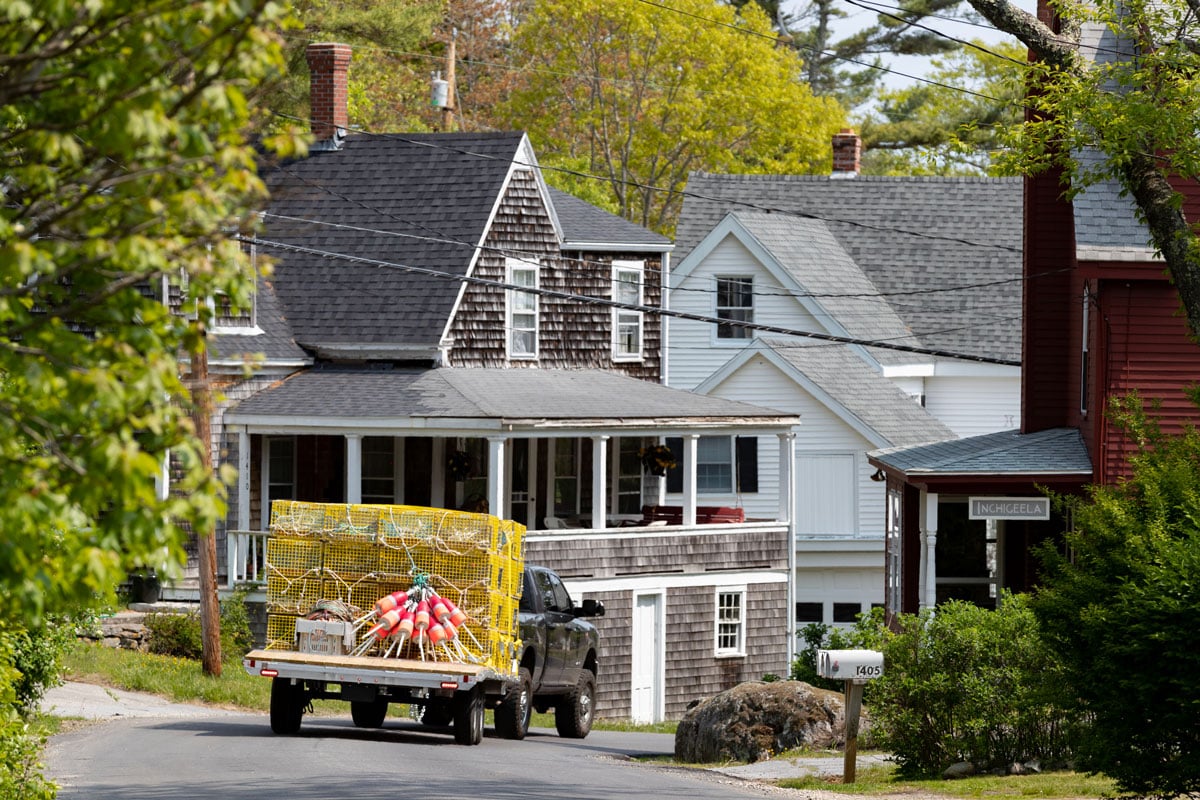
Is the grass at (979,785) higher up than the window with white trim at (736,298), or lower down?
lower down

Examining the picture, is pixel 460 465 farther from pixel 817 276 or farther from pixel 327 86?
pixel 817 276

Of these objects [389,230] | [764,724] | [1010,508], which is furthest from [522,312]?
[764,724]

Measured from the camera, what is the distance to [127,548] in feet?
22.7

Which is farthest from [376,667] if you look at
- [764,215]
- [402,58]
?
[402,58]

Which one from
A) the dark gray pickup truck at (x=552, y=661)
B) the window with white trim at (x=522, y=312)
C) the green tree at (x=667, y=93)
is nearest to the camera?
the dark gray pickup truck at (x=552, y=661)

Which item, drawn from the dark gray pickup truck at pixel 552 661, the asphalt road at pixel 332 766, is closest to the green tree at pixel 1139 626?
the asphalt road at pixel 332 766

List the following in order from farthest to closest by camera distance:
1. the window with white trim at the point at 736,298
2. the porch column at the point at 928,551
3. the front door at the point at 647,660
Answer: the window with white trim at the point at 736,298, the front door at the point at 647,660, the porch column at the point at 928,551

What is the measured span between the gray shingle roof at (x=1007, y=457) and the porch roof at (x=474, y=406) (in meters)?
6.05

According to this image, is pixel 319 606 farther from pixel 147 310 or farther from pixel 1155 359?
pixel 147 310

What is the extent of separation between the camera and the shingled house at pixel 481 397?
104ft

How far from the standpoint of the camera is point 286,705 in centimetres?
2028

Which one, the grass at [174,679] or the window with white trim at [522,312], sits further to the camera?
the window with white trim at [522,312]

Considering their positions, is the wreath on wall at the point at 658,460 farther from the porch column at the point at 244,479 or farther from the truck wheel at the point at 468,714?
the truck wheel at the point at 468,714

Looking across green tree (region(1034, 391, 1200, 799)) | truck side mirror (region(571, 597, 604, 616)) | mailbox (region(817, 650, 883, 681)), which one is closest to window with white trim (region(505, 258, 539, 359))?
truck side mirror (region(571, 597, 604, 616))
